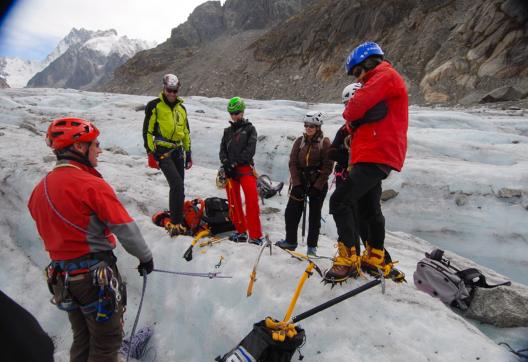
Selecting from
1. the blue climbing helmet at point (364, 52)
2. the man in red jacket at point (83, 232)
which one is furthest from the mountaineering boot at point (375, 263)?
the man in red jacket at point (83, 232)

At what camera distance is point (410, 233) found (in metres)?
6.67

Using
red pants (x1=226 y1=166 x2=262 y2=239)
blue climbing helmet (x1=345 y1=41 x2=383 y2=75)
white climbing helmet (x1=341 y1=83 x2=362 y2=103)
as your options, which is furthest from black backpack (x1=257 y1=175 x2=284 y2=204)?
blue climbing helmet (x1=345 y1=41 x2=383 y2=75)

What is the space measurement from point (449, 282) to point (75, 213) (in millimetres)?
3436

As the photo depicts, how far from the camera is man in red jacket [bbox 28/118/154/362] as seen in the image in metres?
2.29

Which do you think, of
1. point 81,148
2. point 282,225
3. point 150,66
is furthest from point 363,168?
point 150,66

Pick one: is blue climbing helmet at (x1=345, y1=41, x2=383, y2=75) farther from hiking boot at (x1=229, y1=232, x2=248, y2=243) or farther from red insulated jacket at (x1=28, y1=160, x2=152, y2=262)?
hiking boot at (x1=229, y1=232, x2=248, y2=243)

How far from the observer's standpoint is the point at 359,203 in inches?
131

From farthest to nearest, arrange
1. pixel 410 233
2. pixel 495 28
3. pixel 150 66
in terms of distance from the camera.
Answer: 1. pixel 150 66
2. pixel 495 28
3. pixel 410 233

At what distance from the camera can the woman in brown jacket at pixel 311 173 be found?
4.39m

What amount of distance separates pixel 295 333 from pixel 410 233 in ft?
16.5

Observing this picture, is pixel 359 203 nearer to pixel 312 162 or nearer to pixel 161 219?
pixel 312 162

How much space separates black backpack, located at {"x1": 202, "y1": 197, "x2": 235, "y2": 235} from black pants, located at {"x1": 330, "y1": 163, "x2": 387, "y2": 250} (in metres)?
2.55

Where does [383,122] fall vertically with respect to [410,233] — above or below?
above

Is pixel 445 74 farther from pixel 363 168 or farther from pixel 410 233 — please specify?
pixel 363 168
